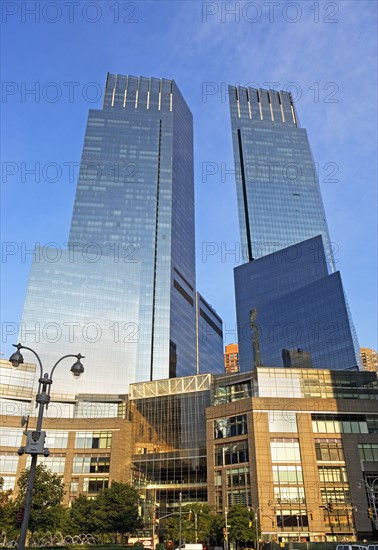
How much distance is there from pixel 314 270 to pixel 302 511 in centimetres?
11620

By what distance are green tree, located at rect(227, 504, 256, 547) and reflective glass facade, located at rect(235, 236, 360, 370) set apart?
67417 millimetres

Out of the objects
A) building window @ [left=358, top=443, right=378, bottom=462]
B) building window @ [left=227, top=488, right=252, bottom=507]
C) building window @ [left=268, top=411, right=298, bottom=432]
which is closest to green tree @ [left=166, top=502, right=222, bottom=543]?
building window @ [left=227, top=488, right=252, bottom=507]

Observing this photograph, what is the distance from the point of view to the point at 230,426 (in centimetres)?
8469

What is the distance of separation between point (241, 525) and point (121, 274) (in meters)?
98.4

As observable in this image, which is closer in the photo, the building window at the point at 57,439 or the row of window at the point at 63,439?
the row of window at the point at 63,439

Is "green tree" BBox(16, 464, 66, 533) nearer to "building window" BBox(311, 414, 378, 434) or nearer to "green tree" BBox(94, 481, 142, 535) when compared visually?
"green tree" BBox(94, 481, 142, 535)

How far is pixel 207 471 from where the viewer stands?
8625 centimetres

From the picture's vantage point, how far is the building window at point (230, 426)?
82.6 meters

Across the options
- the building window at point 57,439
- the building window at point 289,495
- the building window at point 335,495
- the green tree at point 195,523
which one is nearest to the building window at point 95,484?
the building window at point 57,439

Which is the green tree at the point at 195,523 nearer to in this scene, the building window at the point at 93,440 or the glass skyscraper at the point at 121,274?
the building window at the point at 93,440

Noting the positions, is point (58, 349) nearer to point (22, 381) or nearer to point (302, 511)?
point (22, 381)

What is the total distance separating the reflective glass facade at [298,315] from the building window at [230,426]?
4739 centimetres

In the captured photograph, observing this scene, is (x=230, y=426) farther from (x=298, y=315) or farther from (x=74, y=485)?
(x=298, y=315)

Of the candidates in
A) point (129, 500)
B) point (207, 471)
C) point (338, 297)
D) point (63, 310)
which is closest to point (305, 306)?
point (338, 297)
